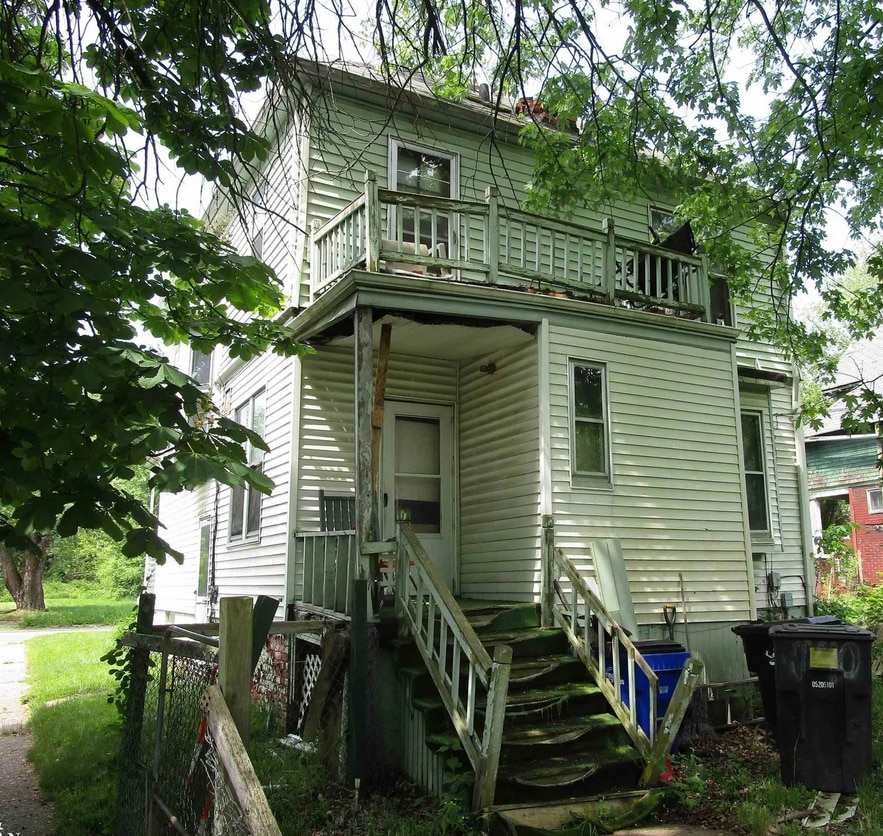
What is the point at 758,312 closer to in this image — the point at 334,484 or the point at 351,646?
the point at 334,484

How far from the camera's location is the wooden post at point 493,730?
557cm

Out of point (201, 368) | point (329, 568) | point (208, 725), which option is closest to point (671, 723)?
point (329, 568)

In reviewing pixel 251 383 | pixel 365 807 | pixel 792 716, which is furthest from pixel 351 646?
pixel 251 383

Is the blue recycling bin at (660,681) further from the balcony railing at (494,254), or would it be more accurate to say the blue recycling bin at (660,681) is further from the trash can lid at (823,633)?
the balcony railing at (494,254)

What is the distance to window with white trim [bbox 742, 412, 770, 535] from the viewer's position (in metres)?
12.4

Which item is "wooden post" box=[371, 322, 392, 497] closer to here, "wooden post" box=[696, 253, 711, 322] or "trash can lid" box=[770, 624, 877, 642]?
"trash can lid" box=[770, 624, 877, 642]

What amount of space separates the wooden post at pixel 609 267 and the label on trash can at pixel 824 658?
4579 mm

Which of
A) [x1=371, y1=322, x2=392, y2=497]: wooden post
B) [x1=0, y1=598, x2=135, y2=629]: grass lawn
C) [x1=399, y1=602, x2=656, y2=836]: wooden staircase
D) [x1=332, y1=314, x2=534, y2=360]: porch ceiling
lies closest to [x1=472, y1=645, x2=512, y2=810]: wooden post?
[x1=399, y1=602, x2=656, y2=836]: wooden staircase

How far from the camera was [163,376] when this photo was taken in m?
4.24

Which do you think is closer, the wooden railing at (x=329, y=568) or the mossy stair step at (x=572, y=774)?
the mossy stair step at (x=572, y=774)

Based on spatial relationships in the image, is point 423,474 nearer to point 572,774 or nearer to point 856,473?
point 572,774

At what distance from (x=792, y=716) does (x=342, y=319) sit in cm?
561

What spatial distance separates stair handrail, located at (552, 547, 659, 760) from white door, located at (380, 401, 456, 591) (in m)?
2.15

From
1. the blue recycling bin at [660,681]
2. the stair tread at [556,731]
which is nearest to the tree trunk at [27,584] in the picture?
the blue recycling bin at [660,681]
